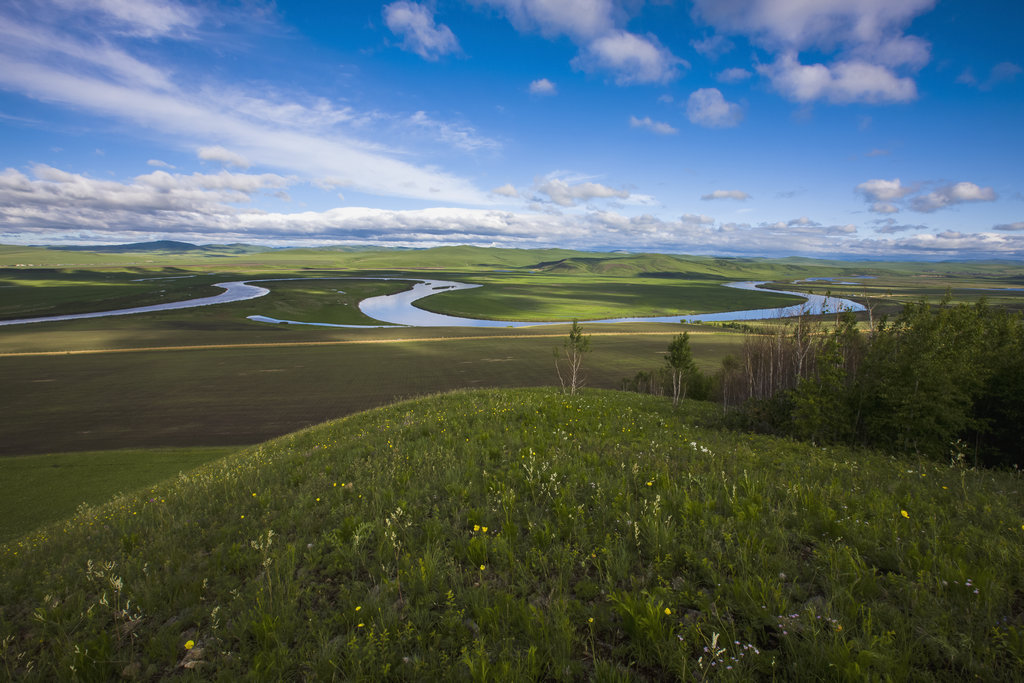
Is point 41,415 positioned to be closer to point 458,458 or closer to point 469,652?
point 458,458

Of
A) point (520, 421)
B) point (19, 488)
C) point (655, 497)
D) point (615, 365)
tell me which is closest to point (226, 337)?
point (19, 488)

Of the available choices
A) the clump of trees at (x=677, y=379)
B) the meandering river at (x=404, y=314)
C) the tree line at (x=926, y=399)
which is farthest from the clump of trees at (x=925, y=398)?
the meandering river at (x=404, y=314)

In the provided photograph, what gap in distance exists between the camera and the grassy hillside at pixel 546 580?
396cm

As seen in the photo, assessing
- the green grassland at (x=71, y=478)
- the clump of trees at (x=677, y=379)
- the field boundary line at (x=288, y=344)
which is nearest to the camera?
the green grassland at (x=71, y=478)

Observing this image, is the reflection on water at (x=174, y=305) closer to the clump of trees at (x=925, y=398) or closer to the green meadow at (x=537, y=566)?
the green meadow at (x=537, y=566)

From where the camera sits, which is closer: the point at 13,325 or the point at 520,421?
the point at 520,421

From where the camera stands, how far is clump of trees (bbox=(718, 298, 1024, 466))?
1438 cm

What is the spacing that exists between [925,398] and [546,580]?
16.6 metres

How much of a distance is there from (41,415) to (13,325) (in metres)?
82.1

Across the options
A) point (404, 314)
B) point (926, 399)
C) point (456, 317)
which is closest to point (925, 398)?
point (926, 399)

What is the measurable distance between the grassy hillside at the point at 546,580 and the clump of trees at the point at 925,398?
23.3 ft

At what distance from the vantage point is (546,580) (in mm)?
5062

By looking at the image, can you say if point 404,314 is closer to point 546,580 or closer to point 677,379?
point 677,379

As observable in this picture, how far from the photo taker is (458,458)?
9422mm
